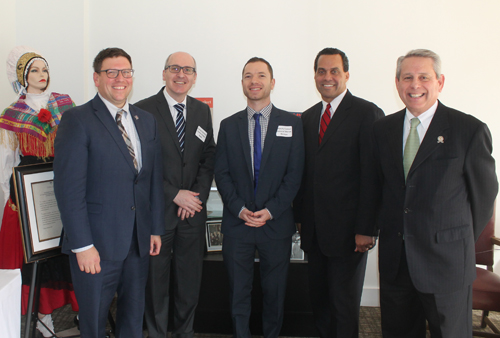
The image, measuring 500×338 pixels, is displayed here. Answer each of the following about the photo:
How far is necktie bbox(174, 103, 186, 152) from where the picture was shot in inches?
87.0

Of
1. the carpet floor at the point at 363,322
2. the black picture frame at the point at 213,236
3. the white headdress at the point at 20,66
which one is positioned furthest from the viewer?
the black picture frame at the point at 213,236

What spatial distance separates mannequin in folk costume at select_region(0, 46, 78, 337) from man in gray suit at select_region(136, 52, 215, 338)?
0.71m

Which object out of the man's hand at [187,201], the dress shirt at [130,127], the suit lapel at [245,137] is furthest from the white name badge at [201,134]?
the dress shirt at [130,127]

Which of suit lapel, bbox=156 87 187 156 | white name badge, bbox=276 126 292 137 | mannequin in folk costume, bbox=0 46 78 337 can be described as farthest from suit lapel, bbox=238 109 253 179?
mannequin in folk costume, bbox=0 46 78 337

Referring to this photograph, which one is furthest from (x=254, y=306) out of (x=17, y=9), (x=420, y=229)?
(x=17, y=9)

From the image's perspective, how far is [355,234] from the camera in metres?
2.00

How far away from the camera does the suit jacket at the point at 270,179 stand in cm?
211

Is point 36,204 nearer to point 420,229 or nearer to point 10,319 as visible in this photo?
point 10,319

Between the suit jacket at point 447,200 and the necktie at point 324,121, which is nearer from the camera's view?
the suit jacket at point 447,200

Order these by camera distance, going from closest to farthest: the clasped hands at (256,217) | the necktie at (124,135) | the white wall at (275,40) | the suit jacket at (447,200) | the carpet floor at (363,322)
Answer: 1. the suit jacket at (447,200)
2. the necktie at (124,135)
3. the clasped hands at (256,217)
4. the carpet floor at (363,322)
5. the white wall at (275,40)

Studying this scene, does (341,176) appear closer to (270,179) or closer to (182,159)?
(270,179)

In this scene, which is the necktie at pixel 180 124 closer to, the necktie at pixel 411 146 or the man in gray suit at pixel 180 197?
the man in gray suit at pixel 180 197

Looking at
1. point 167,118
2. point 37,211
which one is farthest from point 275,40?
point 37,211

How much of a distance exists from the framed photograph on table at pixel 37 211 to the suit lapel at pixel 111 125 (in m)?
0.58
